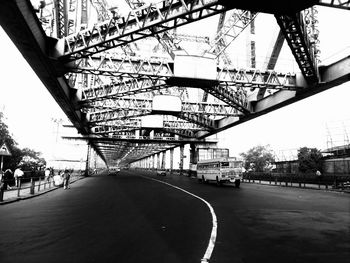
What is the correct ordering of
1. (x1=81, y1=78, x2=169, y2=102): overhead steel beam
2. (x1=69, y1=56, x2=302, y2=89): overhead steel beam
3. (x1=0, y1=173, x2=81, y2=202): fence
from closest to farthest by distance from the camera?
1. (x1=0, y1=173, x2=81, y2=202): fence
2. (x1=69, y1=56, x2=302, y2=89): overhead steel beam
3. (x1=81, y1=78, x2=169, y2=102): overhead steel beam

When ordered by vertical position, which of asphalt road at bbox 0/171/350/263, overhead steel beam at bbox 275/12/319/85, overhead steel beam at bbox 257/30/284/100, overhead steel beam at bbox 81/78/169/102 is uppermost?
overhead steel beam at bbox 257/30/284/100

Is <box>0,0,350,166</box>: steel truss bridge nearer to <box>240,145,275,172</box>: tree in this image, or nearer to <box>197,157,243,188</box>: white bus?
<box>197,157,243,188</box>: white bus

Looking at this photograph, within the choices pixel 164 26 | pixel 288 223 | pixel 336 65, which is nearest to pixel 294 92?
pixel 336 65

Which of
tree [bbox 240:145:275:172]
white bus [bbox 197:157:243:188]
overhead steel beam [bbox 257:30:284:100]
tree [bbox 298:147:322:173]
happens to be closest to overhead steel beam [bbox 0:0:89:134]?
overhead steel beam [bbox 257:30:284:100]

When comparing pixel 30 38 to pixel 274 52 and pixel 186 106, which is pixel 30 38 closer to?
pixel 274 52

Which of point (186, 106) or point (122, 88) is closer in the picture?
point (122, 88)

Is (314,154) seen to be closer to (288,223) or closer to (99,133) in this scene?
(99,133)

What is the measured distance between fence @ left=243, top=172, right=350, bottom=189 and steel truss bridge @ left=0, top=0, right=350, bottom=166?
31.4 ft

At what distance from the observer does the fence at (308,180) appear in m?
31.1

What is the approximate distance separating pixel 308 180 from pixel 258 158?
62159mm

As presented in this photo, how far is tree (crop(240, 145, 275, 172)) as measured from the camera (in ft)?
308

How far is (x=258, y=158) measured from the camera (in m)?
97.9

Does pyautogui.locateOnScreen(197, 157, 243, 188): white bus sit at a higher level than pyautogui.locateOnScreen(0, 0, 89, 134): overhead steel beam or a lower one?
lower

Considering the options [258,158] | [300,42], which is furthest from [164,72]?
[258,158]
